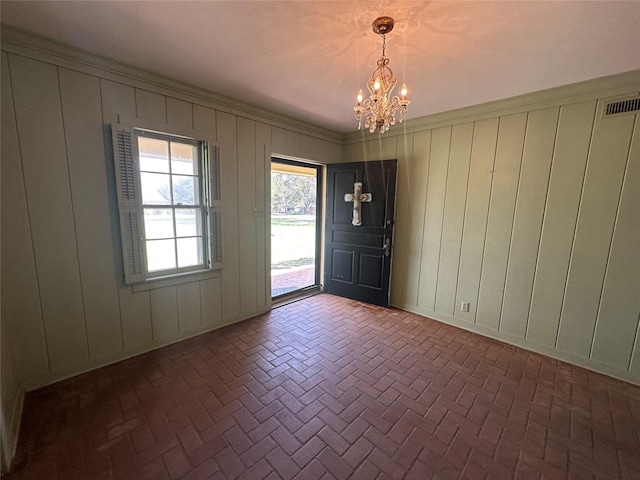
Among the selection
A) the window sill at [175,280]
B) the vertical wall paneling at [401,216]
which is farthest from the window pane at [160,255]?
the vertical wall paneling at [401,216]

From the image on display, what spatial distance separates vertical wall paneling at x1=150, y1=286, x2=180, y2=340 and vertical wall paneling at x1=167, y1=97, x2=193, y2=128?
1.65 metres

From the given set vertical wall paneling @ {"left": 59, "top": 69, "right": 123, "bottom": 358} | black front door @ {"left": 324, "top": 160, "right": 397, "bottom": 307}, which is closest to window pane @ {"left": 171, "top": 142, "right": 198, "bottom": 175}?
vertical wall paneling @ {"left": 59, "top": 69, "right": 123, "bottom": 358}

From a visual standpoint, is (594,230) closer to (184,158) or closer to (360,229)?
(360,229)

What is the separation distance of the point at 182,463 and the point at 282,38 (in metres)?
2.73

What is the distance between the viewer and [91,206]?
214 cm

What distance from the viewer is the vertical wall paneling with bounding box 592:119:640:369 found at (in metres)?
2.17

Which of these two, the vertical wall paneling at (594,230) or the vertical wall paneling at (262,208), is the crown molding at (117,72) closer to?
the vertical wall paneling at (262,208)

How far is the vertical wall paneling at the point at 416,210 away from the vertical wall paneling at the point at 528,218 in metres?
1.01

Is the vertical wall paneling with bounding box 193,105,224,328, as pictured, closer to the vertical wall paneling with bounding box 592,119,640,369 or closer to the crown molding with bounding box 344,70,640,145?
the crown molding with bounding box 344,70,640,145

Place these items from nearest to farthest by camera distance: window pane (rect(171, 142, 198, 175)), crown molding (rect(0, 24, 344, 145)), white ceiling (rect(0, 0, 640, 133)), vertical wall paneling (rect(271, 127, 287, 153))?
white ceiling (rect(0, 0, 640, 133)), crown molding (rect(0, 24, 344, 145)), window pane (rect(171, 142, 198, 175)), vertical wall paneling (rect(271, 127, 287, 153))

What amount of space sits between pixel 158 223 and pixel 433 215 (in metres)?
3.16

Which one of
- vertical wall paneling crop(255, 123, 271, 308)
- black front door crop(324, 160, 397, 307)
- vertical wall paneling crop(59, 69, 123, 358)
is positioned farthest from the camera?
black front door crop(324, 160, 397, 307)

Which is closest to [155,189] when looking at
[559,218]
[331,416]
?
[331,416]

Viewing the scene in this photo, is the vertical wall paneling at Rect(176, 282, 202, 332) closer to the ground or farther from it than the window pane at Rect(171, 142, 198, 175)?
closer to the ground
